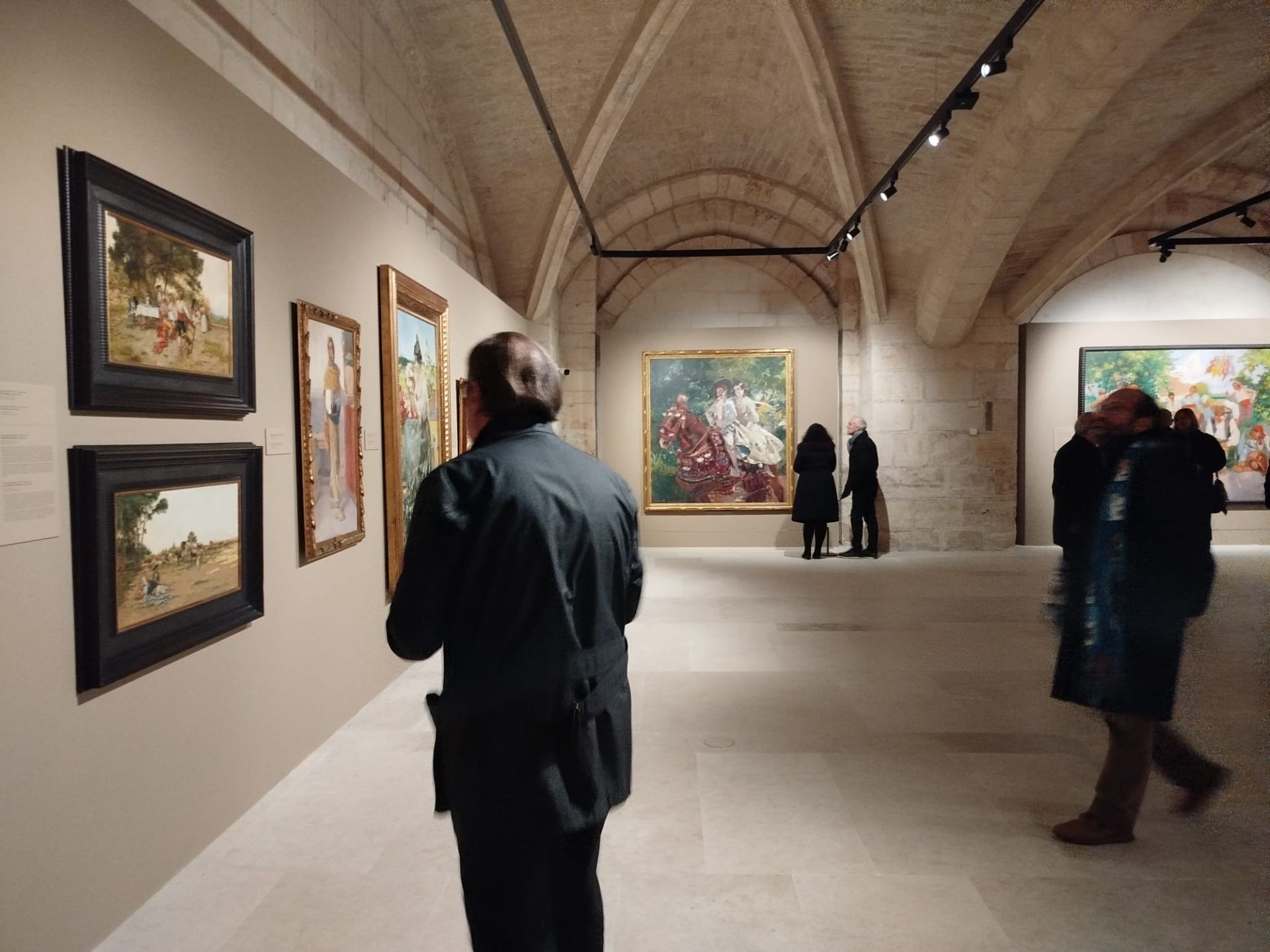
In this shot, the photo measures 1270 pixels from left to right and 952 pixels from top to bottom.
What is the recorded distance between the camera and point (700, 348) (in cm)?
1049

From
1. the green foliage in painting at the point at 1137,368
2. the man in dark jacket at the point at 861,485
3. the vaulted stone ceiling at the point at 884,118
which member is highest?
the vaulted stone ceiling at the point at 884,118

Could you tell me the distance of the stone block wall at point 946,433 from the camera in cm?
982

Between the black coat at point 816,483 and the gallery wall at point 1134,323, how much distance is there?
2.93 meters

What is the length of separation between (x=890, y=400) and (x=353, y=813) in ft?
28.1

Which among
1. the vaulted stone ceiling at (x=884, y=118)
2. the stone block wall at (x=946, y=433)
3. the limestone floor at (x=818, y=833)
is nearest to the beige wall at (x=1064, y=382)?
the stone block wall at (x=946, y=433)

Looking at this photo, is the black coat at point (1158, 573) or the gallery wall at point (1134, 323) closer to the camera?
the black coat at point (1158, 573)

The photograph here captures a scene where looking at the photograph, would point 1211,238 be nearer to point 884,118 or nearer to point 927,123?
point 884,118

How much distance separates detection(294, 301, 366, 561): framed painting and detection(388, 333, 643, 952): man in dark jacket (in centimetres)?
225

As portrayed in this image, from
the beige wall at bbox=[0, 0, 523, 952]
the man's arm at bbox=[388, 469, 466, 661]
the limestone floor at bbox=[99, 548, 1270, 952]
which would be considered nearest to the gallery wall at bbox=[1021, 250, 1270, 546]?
the limestone floor at bbox=[99, 548, 1270, 952]

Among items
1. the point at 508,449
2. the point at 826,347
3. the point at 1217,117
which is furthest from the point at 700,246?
the point at 508,449

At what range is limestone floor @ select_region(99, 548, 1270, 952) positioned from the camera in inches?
87.9

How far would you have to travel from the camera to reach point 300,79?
14.3 ft

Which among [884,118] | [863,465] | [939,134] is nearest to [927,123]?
[884,118]

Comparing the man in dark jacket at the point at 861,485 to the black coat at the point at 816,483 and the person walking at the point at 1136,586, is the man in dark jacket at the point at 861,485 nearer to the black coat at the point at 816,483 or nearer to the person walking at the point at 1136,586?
the black coat at the point at 816,483
